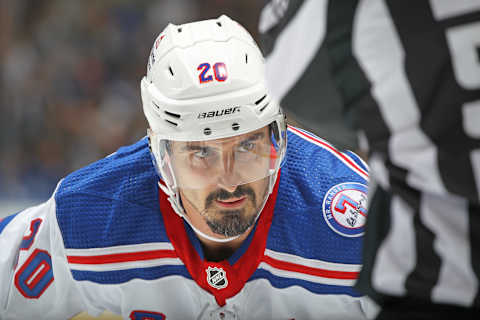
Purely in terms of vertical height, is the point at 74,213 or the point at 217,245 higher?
the point at 74,213

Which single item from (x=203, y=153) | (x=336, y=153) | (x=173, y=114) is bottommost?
(x=336, y=153)

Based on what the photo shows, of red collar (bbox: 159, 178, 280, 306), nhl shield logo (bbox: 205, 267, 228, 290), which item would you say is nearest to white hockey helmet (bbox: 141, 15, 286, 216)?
red collar (bbox: 159, 178, 280, 306)

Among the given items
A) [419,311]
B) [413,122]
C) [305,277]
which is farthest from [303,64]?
[305,277]

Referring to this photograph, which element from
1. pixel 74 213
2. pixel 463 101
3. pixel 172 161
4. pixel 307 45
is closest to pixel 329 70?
pixel 307 45

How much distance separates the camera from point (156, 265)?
2.04 meters

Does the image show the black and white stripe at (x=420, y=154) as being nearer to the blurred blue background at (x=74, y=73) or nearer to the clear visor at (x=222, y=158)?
the clear visor at (x=222, y=158)

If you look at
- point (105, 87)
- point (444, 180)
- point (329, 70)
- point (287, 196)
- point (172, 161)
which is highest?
point (329, 70)

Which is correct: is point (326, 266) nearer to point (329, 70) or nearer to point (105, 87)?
point (329, 70)

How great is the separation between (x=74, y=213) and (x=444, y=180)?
5.04ft

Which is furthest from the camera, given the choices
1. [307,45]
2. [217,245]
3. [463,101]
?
[217,245]

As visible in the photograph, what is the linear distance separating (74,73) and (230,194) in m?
2.63

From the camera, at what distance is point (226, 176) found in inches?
70.2

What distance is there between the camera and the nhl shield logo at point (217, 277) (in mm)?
1961

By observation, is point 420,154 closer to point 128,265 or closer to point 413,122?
point 413,122
